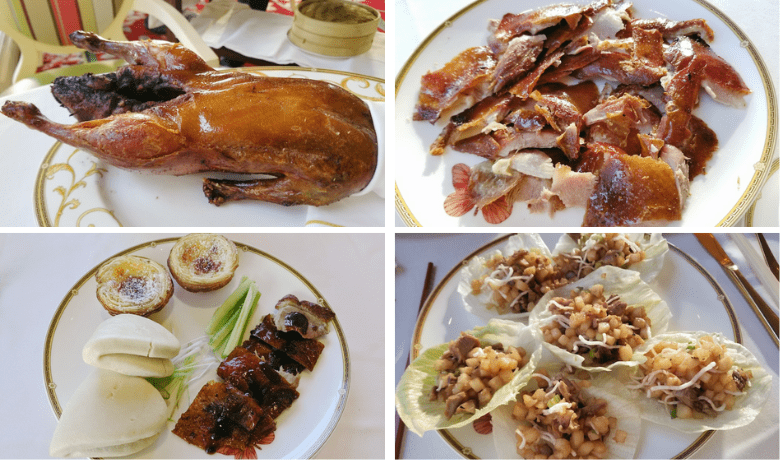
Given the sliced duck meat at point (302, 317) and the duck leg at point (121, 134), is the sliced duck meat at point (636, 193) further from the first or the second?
the duck leg at point (121, 134)

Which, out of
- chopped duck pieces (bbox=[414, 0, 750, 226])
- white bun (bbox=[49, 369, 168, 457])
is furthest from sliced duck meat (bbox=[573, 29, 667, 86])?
white bun (bbox=[49, 369, 168, 457])

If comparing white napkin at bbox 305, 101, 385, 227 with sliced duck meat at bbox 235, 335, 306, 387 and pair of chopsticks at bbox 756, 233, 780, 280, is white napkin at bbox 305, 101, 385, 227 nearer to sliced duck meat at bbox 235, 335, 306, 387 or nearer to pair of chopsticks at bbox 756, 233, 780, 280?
sliced duck meat at bbox 235, 335, 306, 387

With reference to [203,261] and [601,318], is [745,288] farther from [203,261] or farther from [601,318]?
[203,261]

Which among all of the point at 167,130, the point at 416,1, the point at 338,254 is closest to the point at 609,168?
the point at 338,254

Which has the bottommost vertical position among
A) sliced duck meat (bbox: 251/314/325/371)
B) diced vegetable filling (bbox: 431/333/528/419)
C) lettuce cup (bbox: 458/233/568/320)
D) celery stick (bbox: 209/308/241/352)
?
celery stick (bbox: 209/308/241/352)

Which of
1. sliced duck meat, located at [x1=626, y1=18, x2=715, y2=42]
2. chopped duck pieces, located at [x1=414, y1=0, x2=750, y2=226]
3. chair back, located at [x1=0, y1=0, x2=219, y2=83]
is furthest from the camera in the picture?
chair back, located at [x1=0, y1=0, x2=219, y2=83]

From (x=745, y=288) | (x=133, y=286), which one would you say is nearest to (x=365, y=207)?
(x=133, y=286)

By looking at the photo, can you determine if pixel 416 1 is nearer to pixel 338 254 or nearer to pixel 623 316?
pixel 338 254
